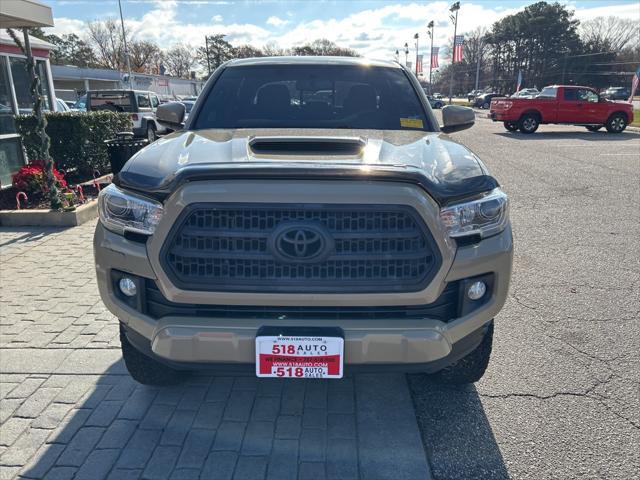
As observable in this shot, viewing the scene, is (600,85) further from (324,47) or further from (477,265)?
(477,265)

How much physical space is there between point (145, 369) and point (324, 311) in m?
1.30

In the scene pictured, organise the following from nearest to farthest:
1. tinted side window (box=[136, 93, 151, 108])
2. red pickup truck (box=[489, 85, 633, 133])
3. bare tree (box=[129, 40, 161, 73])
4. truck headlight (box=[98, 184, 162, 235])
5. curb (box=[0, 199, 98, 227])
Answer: truck headlight (box=[98, 184, 162, 235])
curb (box=[0, 199, 98, 227])
tinted side window (box=[136, 93, 151, 108])
red pickup truck (box=[489, 85, 633, 133])
bare tree (box=[129, 40, 161, 73])

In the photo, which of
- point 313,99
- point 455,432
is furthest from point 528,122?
point 455,432

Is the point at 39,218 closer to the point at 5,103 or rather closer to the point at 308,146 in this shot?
the point at 5,103

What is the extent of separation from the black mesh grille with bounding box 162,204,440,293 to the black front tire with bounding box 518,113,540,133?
65.0 feet

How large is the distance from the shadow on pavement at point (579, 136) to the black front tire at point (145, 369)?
1845cm

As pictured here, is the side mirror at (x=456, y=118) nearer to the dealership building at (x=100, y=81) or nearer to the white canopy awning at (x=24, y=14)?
the white canopy awning at (x=24, y=14)

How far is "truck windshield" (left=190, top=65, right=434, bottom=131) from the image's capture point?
136 inches

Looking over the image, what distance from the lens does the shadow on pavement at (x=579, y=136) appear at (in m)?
18.5

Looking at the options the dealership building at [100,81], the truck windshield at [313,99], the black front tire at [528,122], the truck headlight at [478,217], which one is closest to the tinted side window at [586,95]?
the black front tire at [528,122]

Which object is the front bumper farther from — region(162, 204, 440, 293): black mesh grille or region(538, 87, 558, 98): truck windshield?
region(538, 87, 558, 98): truck windshield

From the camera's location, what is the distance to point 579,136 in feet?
63.5

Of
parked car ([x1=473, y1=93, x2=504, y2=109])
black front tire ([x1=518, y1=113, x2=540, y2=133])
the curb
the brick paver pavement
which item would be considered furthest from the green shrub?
parked car ([x1=473, y1=93, x2=504, y2=109])

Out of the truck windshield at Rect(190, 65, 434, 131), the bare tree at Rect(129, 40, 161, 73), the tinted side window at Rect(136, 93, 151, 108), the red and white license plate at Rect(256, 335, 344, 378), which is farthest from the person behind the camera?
the bare tree at Rect(129, 40, 161, 73)
